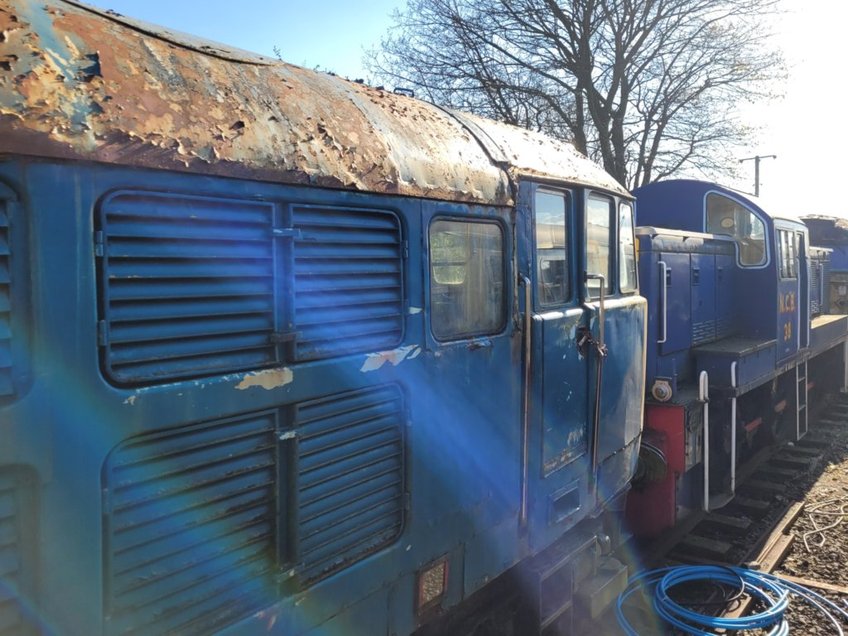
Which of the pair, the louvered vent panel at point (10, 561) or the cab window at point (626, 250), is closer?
the louvered vent panel at point (10, 561)

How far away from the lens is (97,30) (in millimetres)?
1800

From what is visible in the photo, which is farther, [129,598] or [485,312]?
[485,312]

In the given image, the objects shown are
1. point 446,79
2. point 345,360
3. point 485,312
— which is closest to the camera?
point 345,360

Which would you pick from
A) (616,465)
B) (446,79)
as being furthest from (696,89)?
(616,465)

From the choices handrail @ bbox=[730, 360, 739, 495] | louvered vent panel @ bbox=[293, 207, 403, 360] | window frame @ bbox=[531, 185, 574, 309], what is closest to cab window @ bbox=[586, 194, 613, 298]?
window frame @ bbox=[531, 185, 574, 309]

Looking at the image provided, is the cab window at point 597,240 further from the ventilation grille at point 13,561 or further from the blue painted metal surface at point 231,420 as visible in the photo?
the ventilation grille at point 13,561

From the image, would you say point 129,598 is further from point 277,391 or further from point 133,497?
point 277,391

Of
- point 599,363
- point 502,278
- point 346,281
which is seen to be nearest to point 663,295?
point 599,363

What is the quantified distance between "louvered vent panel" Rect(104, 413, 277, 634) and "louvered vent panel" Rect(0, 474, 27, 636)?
0.20 meters

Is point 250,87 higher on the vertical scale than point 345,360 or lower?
higher

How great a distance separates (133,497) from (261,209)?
0.87m

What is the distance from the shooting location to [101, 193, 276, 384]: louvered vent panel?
1.68m

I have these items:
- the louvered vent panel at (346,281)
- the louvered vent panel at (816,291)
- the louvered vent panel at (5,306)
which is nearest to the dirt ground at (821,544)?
the louvered vent panel at (816,291)

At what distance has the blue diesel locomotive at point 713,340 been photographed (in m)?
6.20
